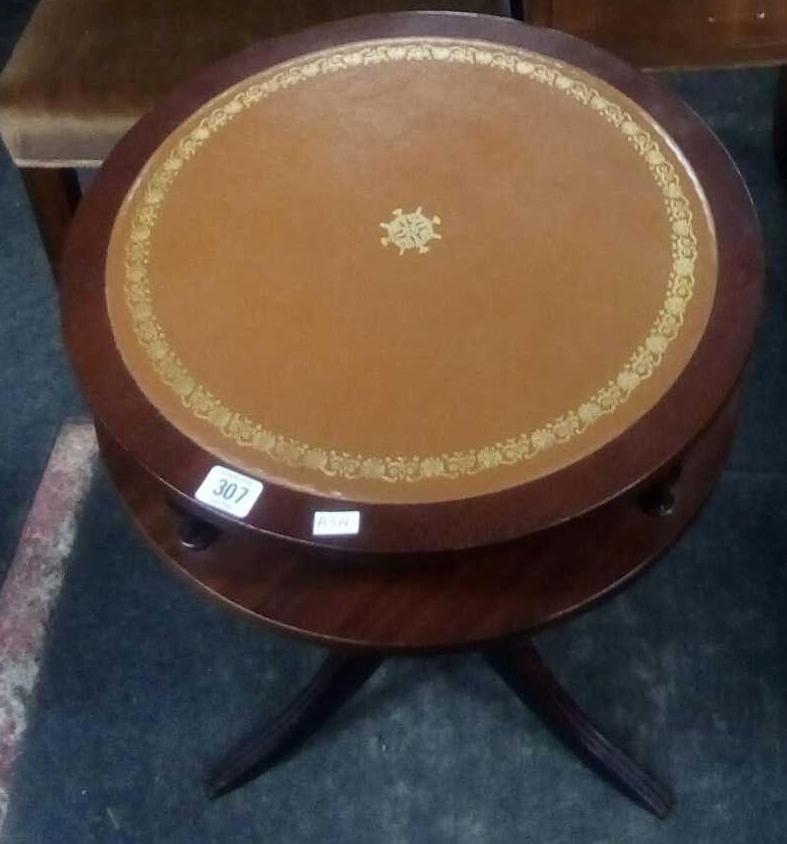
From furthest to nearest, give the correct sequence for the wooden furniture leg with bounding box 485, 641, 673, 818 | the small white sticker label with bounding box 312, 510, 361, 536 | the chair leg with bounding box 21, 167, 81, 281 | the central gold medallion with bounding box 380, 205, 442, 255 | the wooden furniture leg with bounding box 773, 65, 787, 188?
the wooden furniture leg with bounding box 773, 65, 787, 188 → the chair leg with bounding box 21, 167, 81, 281 → the wooden furniture leg with bounding box 485, 641, 673, 818 → the central gold medallion with bounding box 380, 205, 442, 255 → the small white sticker label with bounding box 312, 510, 361, 536

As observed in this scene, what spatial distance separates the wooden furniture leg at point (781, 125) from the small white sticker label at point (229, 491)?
0.99 m

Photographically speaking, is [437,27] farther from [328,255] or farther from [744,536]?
[744,536]

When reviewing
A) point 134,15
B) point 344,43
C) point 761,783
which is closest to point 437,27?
point 344,43

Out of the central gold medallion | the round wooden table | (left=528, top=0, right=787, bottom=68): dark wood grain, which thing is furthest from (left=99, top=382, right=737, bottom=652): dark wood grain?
(left=528, top=0, right=787, bottom=68): dark wood grain

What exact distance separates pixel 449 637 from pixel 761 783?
470mm

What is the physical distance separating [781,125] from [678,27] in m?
0.40

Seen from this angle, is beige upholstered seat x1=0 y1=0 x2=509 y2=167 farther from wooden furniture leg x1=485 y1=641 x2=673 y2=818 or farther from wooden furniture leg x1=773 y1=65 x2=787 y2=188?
wooden furniture leg x1=485 y1=641 x2=673 y2=818

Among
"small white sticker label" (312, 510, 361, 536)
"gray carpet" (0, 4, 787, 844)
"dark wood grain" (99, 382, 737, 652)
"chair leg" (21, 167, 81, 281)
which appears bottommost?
"gray carpet" (0, 4, 787, 844)

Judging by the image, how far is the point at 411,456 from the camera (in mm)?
687

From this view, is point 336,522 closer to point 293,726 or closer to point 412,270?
point 412,270

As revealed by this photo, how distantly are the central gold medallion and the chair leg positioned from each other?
497 mm

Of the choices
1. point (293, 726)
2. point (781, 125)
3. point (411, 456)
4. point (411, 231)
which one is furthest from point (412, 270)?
point (781, 125)

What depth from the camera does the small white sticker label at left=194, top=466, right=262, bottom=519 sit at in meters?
0.68

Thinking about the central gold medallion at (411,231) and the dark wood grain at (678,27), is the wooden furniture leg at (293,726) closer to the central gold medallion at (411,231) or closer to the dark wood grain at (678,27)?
the central gold medallion at (411,231)
